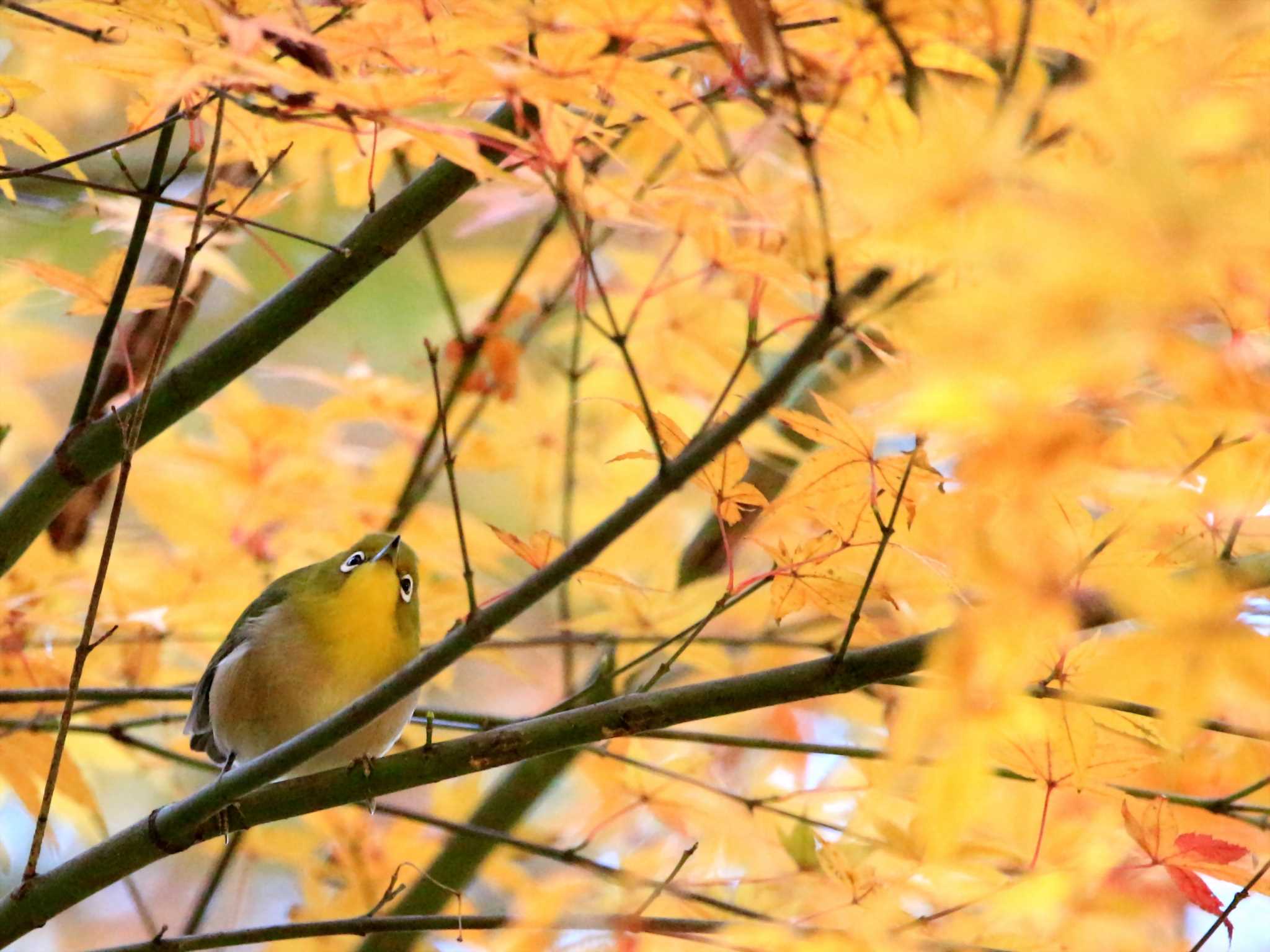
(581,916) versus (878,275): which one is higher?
(878,275)

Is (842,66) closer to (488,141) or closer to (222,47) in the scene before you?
(488,141)

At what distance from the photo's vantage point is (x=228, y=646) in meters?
1.99

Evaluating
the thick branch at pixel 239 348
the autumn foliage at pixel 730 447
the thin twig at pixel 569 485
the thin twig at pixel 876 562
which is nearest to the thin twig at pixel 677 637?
the autumn foliage at pixel 730 447

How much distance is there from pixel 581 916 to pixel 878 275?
76cm

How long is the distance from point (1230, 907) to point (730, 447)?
2.01ft

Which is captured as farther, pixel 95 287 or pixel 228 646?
pixel 228 646

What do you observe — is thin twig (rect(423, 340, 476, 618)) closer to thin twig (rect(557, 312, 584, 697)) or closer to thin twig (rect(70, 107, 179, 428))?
thin twig (rect(70, 107, 179, 428))

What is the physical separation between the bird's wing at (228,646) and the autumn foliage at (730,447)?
5 centimetres

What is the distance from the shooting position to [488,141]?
96 centimetres

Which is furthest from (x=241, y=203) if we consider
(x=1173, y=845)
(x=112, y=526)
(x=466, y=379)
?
(x=1173, y=845)

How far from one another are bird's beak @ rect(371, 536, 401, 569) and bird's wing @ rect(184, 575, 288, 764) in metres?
0.27

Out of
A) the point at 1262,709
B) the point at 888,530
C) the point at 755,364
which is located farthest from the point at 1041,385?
the point at 755,364

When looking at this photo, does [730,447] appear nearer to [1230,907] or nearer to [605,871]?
[605,871]

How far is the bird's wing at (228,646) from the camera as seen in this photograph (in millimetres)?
1971
